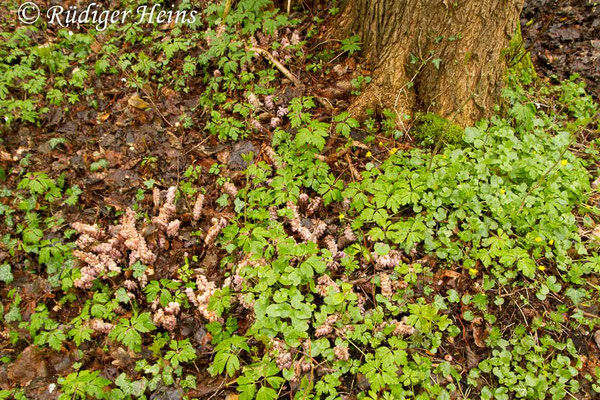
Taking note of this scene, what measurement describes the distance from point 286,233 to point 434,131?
1.80m

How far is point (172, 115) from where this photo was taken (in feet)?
14.8

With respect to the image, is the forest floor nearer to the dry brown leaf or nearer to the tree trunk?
the dry brown leaf

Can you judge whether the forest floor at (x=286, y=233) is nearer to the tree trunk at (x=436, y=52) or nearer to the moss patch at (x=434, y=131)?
the moss patch at (x=434, y=131)

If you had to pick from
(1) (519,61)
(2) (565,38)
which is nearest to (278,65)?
(1) (519,61)

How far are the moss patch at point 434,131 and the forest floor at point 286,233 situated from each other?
115mm

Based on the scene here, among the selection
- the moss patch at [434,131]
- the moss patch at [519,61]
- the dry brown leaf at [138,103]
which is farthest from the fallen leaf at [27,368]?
the moss patch at [519,61]

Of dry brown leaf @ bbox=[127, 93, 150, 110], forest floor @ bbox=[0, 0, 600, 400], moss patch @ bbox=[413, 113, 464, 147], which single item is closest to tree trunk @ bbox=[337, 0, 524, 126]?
moss patch @ bbox=[413, 113, 464, 147]

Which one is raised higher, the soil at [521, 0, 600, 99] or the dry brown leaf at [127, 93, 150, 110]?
the soil at [521, 0, 600, 99]

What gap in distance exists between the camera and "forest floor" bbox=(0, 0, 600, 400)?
108 inches

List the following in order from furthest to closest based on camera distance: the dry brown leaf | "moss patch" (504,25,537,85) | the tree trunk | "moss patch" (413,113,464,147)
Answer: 1. the dry brown leaf
2. "moss patch" (504,25,537,85)
3. "moss patch" (413,113,464,147)
4. the tree trunk

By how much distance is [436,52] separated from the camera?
359 cm

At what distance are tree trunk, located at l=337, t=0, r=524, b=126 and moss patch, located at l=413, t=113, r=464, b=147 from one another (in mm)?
98

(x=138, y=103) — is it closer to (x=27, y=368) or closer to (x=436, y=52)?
(x=27, y=368)

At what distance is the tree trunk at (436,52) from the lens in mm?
3441
